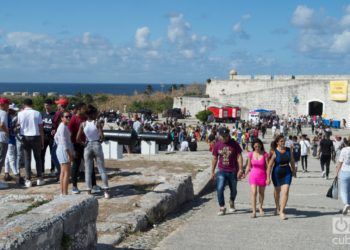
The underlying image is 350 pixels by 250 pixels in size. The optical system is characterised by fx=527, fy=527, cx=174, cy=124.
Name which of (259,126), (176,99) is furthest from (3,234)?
(176,99)

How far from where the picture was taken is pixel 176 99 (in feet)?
182

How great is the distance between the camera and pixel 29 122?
316 inches

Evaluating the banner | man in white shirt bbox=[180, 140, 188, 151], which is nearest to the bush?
the banner

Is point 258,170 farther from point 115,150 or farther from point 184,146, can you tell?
point 184,146

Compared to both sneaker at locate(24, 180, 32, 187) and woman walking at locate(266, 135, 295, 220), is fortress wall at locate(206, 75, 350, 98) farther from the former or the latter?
sneaker at locate(24, 180, 32, 187)

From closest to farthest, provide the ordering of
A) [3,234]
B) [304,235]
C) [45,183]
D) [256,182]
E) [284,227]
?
[3,234]
[304,235]
[284,227]
[256,182]
[45,183]

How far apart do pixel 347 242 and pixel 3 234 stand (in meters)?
3.94

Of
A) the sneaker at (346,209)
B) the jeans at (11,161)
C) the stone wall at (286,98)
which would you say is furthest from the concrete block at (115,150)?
the stone wall at (286,98)

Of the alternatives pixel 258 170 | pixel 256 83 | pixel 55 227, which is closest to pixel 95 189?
pixel 258 170

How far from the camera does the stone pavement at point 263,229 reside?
5.77 m

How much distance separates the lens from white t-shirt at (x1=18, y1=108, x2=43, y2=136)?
26.4ft

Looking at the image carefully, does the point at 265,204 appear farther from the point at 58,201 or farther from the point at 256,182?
the point at 58,201

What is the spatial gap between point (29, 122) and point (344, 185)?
16.0 feet

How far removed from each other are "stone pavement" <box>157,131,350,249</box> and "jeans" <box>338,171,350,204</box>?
26 centimetres
